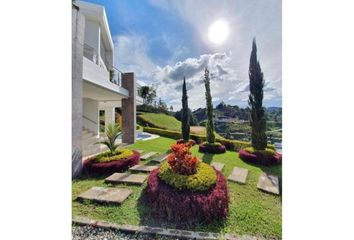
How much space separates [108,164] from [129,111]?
3.94m

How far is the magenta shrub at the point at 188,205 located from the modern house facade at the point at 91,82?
2148 millimetres

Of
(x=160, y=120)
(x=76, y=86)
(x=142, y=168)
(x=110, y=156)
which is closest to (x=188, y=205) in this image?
(x=142, y=168)

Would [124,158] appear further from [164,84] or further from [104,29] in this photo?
[104,29]

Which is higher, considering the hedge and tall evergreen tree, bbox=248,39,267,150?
tall evergreen tree, bbox=248,39,267,150

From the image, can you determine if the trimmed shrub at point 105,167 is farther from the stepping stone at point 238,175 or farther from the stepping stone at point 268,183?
the stepping stone at point 268,183

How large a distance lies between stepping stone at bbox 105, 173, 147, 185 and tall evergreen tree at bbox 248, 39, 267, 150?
429 cm

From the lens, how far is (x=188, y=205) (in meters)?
2.37

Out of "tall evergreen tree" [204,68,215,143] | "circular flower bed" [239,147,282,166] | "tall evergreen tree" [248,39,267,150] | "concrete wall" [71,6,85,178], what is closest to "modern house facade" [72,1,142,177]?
"concrete wall" [71,6,85,178]

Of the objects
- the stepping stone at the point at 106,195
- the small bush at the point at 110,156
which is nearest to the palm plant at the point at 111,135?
the small bush at the point at 110,156

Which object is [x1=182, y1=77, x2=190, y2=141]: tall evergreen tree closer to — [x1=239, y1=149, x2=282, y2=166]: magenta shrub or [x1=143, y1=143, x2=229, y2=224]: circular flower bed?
[x1=239, y1=149, x2=282, y2=166]: magenta shrub

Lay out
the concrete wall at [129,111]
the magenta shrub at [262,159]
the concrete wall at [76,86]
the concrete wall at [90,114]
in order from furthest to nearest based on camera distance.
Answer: the concrete wall at [90,114], the concrete wall at [129,111], the magenta shrub at [262,159], the concrete wall at [76,86]

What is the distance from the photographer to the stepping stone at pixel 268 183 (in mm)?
3381

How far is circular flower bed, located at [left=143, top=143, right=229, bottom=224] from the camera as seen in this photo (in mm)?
2354
